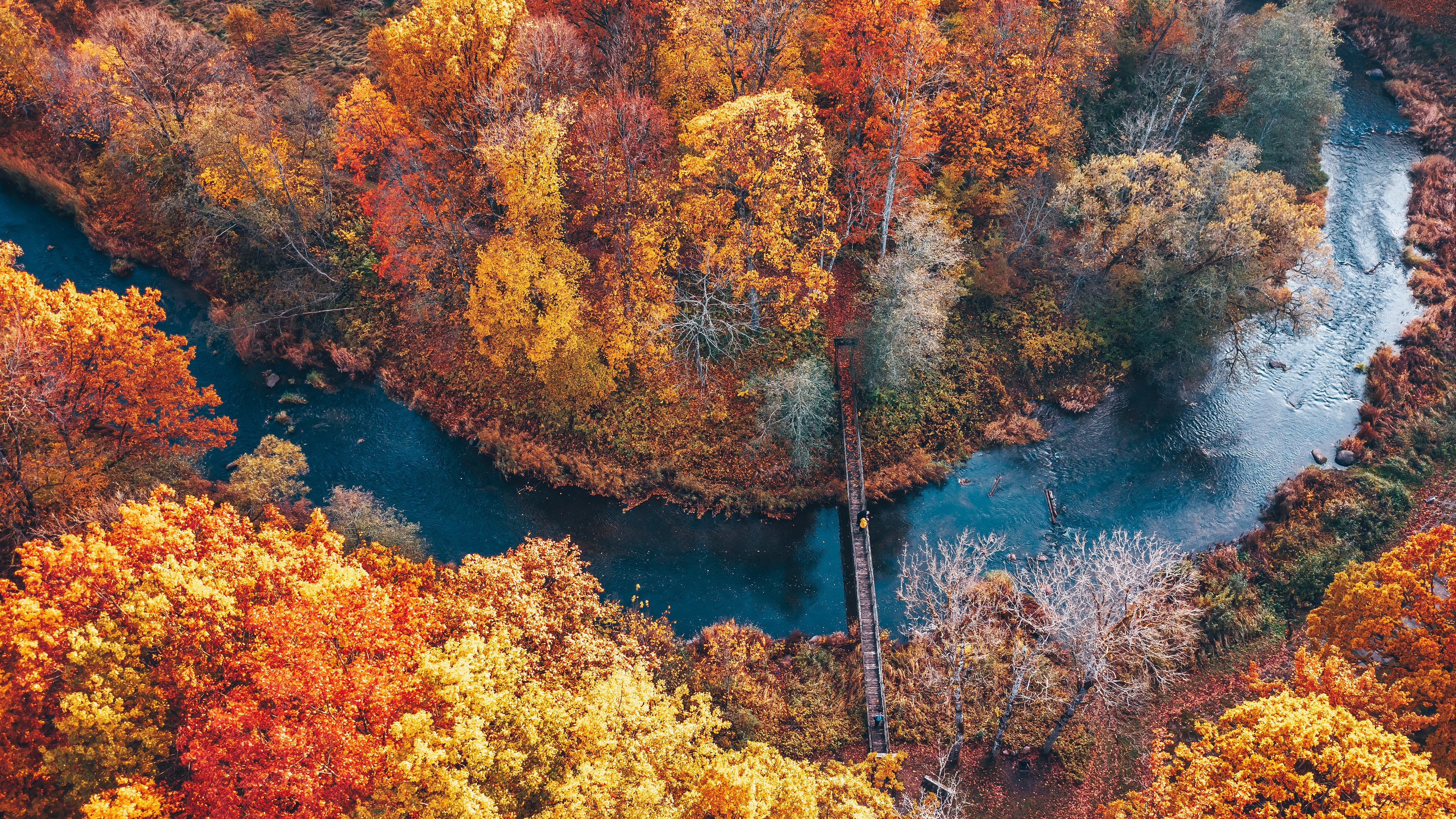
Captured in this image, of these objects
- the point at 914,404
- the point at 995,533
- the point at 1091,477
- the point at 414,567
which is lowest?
the point at 414,567

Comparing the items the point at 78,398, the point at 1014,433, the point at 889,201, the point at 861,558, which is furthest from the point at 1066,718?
the point at 78,398

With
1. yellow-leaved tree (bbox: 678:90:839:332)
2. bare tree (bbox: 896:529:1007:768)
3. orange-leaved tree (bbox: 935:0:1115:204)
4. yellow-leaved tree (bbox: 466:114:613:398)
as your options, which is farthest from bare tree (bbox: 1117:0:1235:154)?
yellow-leaved tree (bbox: 466:114:613:398)

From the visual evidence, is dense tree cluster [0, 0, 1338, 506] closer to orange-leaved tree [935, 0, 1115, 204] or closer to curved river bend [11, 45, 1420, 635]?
orange-leaved tree [935, 0, 1115, 204]

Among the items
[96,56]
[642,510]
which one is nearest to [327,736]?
[642,510]

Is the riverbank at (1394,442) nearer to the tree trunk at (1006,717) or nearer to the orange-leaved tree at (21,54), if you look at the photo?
the tree trunk at (1006,717)

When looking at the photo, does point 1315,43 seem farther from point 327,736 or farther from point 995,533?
point 327,736

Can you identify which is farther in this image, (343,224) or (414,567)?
(343,224)

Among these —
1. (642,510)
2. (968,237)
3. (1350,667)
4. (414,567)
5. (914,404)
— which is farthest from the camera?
(968,237)
